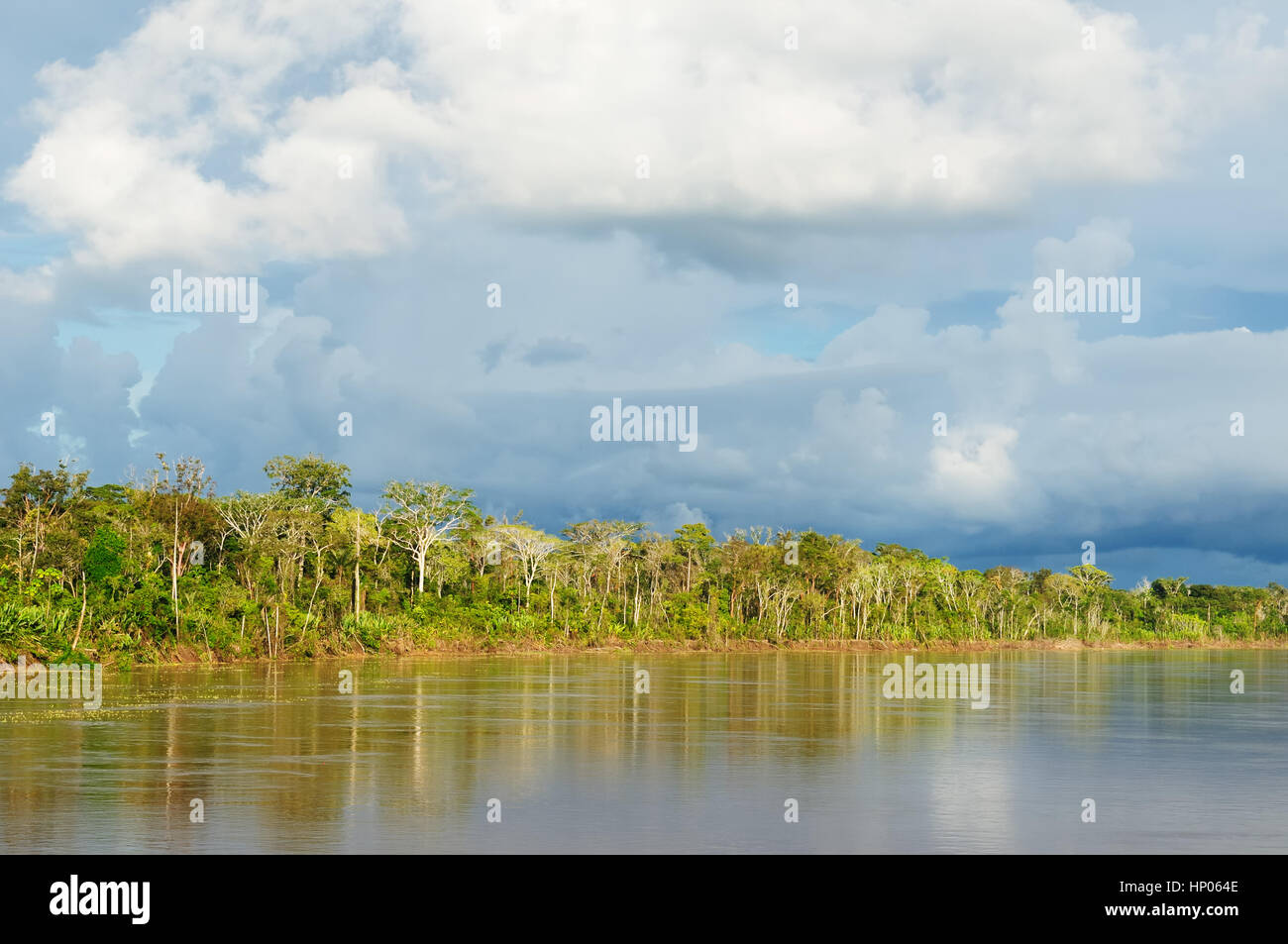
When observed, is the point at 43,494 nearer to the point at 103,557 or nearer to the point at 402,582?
the point at 103,557

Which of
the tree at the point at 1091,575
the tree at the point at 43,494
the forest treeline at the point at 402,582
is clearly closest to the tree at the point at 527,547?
the forest treeline at the point at 402,582

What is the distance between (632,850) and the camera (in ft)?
50.4

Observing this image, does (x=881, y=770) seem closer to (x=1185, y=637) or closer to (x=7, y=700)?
(x=7, y=700)

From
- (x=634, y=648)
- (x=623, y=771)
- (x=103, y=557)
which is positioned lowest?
(x=634, y=648)

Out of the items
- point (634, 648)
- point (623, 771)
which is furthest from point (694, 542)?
point (623, 771)

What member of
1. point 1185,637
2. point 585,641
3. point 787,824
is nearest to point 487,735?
point 787,824

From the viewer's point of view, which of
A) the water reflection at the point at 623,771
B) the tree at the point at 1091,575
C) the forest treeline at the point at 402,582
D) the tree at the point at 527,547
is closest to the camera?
the water reflection at the point at 623,771

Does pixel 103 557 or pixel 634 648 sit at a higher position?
pixel 103 557

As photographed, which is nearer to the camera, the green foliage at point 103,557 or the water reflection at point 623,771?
the water reflection at point 623,771

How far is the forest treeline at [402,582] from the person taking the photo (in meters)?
48.7

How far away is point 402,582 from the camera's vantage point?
72.6 meters

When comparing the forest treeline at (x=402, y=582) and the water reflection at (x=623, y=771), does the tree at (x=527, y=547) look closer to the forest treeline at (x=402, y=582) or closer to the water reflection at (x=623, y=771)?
the forest treeline at (x=402, y=582)

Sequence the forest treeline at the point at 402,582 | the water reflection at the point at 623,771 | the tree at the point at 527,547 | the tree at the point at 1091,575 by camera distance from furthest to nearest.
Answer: the tree at the point at 1091,575, the tree at the point at 527,547, the forest treeline at the point at 402,582, the water reflection at the point at 623,771

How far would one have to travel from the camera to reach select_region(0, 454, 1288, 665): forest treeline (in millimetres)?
48688
